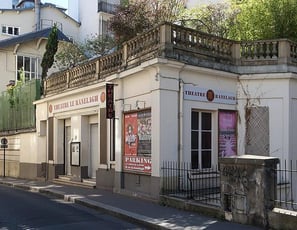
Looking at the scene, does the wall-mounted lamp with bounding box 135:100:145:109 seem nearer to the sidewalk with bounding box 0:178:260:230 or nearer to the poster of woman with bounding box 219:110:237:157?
the poster of woman with bounding box 219:110:237:157

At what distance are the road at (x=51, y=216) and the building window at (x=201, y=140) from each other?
353cm

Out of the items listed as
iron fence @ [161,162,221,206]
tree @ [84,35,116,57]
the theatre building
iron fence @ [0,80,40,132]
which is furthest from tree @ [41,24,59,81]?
iron fence @ [161,162,221,206]

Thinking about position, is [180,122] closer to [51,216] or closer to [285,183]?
[285,183]

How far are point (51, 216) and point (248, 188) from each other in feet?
17.0

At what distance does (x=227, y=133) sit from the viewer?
1473 centimetres

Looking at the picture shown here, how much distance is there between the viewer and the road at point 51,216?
1034 cm

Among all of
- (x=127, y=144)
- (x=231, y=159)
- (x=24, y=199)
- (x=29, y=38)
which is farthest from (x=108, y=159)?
(x=29, y=38)

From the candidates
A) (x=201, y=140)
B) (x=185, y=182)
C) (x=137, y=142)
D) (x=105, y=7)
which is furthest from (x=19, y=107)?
(x=105, y=7)

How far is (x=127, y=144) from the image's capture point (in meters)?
14.8

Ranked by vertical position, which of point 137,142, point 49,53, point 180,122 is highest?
point 49,53

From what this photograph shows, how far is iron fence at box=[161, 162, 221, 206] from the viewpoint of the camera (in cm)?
1274

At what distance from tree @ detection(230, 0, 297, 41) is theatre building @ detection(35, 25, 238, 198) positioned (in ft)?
10.8

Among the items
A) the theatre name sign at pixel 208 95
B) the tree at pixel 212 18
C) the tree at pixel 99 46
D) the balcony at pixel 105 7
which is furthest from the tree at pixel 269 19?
the balcony at pixel 105 7

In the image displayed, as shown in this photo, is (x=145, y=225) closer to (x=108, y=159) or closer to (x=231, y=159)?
(x=231, y=159)
